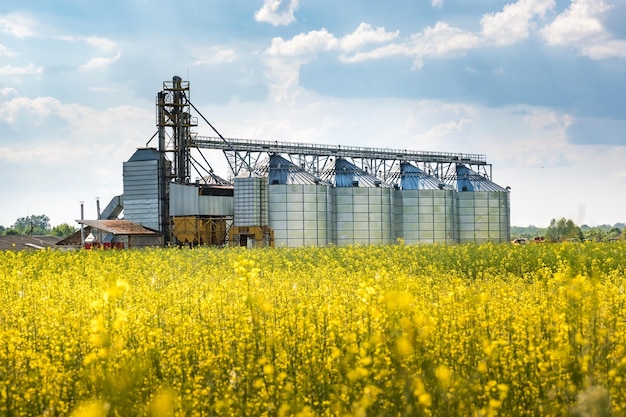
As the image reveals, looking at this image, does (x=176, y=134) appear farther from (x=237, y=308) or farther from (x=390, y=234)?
(x=237, y=308)

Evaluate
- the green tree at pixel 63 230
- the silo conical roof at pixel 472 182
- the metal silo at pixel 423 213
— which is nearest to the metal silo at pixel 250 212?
the metal silo at pixel 423 213

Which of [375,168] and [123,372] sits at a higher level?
[375,168]

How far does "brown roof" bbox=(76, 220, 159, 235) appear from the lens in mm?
50844

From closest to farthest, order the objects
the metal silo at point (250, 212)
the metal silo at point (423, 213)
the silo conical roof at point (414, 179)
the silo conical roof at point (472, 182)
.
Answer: the metal silo at point (250, 212), the metal silo at point (423, 213), the silo conical roof at point (414, 179), the silo conical roof at point (472, 182)

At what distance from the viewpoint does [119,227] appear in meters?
52.1

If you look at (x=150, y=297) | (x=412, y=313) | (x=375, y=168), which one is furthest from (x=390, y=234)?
(x=412, y=313)

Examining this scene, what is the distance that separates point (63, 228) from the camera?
481 ft

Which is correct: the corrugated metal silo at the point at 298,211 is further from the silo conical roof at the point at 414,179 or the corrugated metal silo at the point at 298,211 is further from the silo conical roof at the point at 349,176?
the silo conical roof at the point at 414,179

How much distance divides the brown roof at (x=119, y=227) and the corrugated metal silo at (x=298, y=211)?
9.67m

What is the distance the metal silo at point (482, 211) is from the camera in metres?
61.8

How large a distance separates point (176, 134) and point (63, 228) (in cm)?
10139

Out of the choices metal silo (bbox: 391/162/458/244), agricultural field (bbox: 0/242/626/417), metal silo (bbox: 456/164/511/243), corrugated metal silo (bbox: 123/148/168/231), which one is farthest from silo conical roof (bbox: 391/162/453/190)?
agricultural field (bbox: 0/242/626/417)

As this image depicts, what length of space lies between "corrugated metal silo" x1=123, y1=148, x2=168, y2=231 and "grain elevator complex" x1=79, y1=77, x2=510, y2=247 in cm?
8

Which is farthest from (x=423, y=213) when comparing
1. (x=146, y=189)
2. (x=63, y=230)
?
(x=63, y=230)
